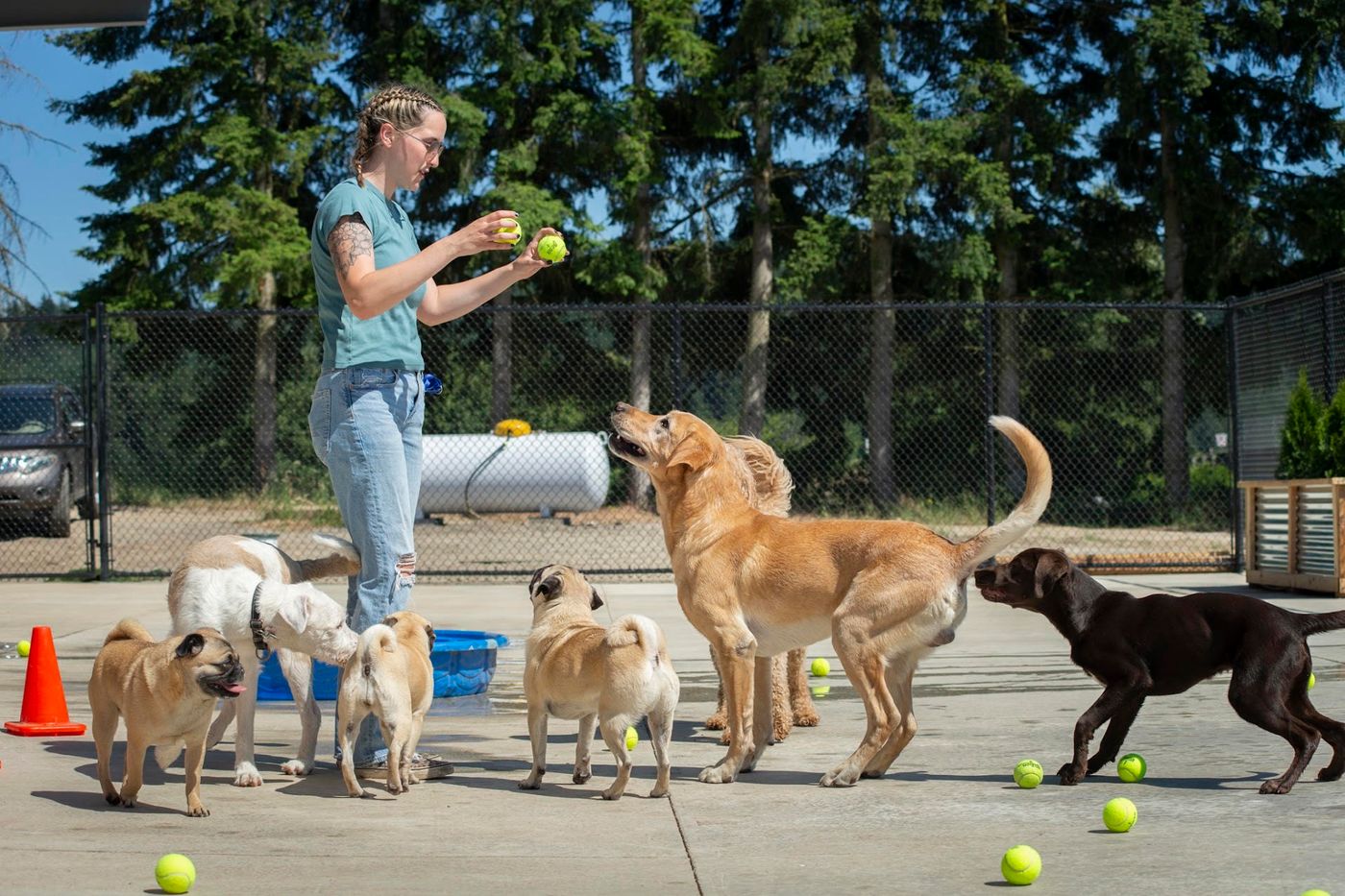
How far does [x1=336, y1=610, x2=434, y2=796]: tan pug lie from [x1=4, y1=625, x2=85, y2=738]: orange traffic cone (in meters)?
1.84

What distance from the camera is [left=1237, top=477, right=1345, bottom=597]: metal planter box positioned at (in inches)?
401

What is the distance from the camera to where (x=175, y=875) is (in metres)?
3.27

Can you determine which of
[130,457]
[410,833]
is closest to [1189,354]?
[130,457]

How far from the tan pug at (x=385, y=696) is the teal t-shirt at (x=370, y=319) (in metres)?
0.96

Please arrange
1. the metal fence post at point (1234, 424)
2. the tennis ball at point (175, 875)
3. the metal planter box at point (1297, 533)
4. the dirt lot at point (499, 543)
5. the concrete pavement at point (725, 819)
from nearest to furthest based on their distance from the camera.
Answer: the tennis ball at point (175, 875) → the concrete pavement at point (725, 819) → the metal planter box at point (1297, 533) → the metal fence post at point (1234, 424) → the dirt lot at point (499, 543)

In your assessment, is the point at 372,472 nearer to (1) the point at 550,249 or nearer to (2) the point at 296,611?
(2) the point at 296,611

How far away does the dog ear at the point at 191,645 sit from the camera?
4.18 meters

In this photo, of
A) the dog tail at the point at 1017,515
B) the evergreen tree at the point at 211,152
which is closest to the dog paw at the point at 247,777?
the dog tail at the point at 1017,515

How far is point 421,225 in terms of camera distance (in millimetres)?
26875

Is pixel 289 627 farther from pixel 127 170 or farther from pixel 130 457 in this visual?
pixel 127 170

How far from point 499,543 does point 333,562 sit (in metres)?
13.6

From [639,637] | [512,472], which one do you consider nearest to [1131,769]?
[639,637]

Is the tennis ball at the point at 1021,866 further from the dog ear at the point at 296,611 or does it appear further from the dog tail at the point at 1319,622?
the dog ear at the point at 296,611

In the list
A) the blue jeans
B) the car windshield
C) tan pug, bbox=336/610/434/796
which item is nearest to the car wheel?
the car windshield
